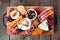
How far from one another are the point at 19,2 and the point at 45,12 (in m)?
0.19

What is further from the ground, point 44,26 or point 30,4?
point 30,4

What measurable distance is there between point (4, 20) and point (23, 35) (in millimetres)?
169

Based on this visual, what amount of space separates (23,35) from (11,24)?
11cm

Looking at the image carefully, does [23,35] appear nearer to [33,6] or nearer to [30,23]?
[30,23]

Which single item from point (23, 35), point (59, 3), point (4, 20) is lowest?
point (23, 35)

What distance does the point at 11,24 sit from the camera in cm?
112

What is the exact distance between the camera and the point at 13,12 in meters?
1.13

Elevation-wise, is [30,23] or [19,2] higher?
[19,2]

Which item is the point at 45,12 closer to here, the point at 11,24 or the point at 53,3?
the point at 53,3

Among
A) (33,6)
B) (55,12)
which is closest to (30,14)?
(33,6)

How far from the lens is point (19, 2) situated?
3.77 feet

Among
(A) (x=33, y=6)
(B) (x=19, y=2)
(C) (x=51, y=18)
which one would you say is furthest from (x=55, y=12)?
(B) (x=19, y=2)

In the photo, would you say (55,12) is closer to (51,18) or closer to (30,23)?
(51,18)

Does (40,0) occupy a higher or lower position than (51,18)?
higher
